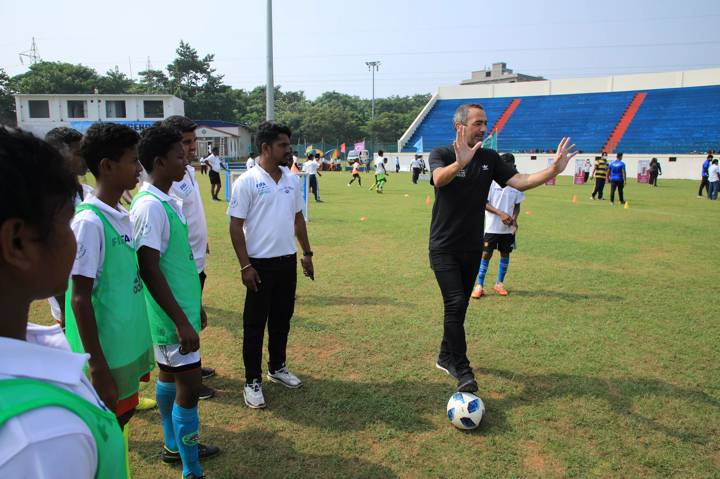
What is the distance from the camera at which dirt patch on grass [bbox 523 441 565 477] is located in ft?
10.3

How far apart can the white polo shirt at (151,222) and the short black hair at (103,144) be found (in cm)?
33

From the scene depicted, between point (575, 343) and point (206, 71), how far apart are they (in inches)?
2791

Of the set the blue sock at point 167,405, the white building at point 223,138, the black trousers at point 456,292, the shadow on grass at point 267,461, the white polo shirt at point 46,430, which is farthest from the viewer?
the white building at point 223,138

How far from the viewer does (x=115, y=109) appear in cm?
4825

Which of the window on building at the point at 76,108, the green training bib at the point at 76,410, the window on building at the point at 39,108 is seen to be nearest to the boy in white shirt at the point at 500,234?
the green training bib at the point at 76,410

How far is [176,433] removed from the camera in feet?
9.53

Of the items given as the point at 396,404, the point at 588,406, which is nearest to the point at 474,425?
the point at 396,404

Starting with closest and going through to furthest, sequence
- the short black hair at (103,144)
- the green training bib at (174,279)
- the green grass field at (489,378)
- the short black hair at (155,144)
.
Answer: the short black hair at (103,144), the green training bib at (174,279), the short black hair at (155,144), the green grass field at (489,378)

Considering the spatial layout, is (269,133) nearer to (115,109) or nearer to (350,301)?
(350,301)

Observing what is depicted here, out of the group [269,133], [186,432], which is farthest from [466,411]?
[269,133]

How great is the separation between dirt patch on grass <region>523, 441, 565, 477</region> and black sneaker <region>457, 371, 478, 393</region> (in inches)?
22.8

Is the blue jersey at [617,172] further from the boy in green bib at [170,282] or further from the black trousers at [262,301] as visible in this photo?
the boy in green bib at [170,282]

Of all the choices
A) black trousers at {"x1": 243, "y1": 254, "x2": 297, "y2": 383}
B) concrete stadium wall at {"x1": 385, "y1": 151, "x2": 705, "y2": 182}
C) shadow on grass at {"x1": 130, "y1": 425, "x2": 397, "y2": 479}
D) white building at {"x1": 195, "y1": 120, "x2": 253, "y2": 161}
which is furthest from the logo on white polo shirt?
white building at {"x1": 195, "y1": 120, "x2": 253, "y2": 161}

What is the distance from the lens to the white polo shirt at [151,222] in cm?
263
